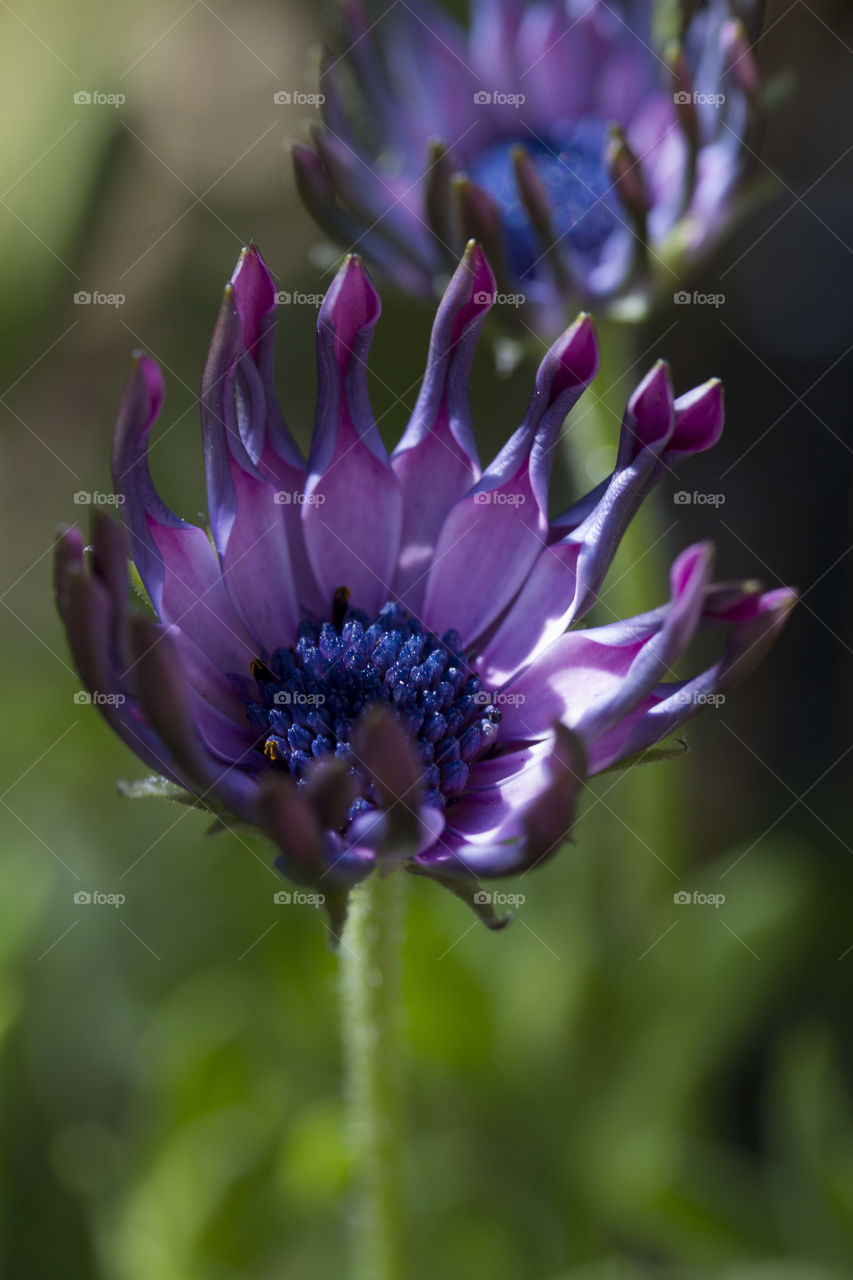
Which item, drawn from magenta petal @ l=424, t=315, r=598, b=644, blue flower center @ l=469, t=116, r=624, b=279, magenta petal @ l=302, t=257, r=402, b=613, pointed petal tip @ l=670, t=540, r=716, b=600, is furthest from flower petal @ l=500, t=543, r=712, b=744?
blue flower center @ l=469, t=116, r=624, b=279

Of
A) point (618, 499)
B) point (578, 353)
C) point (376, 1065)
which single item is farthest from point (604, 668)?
point (376, 1065)

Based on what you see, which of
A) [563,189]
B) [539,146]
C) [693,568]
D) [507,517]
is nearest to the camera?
[693,568]

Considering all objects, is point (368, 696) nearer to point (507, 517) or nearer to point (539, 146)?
point (507, 517)

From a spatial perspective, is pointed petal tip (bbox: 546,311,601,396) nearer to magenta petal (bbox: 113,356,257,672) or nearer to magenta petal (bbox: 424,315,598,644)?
magenta petal (bbox: 424,315,598,644)

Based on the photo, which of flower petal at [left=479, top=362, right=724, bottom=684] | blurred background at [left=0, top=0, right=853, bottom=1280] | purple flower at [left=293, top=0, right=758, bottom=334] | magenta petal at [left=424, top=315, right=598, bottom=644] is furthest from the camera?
blurred background at [left=0, top=0, right=853, bottom=1280]

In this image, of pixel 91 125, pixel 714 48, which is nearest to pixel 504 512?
pixel 714 48

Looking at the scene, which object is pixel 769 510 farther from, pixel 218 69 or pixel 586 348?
pixel 218 69

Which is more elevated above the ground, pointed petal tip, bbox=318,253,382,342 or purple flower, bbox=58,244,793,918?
pointed petal tip, bbox=318,253,382,342
